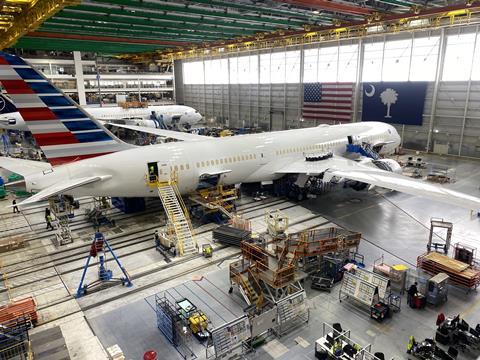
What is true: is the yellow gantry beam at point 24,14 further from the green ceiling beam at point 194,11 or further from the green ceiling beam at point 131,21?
the green ceiling beam at point 194,11

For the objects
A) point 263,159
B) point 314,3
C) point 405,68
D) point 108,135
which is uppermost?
point 314,3

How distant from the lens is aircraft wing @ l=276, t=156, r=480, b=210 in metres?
16.5

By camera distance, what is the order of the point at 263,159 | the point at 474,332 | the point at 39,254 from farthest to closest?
the point at 263,159
the point at 39,254
the point at 474,332

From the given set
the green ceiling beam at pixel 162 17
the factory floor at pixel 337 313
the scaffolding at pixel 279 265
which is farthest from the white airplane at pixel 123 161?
the green ceiling beam at pixel 162 17

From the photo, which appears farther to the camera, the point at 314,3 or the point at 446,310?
the point at 314,3

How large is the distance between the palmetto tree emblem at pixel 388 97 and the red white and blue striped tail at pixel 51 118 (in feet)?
120

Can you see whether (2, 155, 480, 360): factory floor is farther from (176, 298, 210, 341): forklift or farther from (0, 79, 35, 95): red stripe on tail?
(0, 79, 35, 95): red stripe on tail

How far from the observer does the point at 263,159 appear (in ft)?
90.5

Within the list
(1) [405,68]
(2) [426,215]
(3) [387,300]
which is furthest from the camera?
(1) [405,68]

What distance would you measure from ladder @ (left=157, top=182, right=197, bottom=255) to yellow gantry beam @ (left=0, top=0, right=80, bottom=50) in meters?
12.0

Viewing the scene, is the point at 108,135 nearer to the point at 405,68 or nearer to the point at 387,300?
the point at 387,300

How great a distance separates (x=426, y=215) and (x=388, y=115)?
84.4ft

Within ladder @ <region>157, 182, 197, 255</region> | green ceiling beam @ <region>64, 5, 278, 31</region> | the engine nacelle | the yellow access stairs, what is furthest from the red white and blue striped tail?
the engine nacelle

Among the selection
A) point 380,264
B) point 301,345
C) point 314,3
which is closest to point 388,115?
point 314,3
